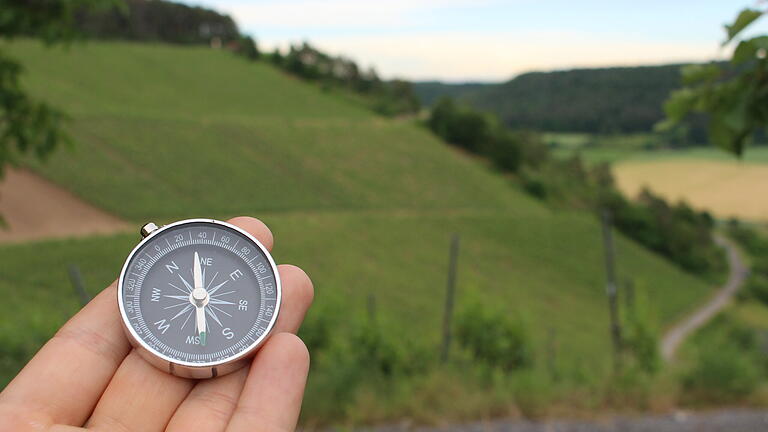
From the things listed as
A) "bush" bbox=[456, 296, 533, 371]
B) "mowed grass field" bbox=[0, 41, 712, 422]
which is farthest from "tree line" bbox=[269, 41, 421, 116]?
"bush" bbox=[456, 296, 533, 371]

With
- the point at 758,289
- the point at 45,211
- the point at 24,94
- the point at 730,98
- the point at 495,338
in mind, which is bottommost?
the point at 758,289

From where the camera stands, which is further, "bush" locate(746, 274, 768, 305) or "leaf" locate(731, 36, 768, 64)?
"bush" locate(746, 274, 768, 305)

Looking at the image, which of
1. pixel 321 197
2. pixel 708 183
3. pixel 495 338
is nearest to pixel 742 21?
pixel 495 338

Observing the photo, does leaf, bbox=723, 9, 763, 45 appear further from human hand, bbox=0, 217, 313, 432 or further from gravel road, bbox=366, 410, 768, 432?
gravel road, bbox=366, 410, 768, 432

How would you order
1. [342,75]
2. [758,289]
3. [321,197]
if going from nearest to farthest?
[321,197]
[758,289]
[342,75]

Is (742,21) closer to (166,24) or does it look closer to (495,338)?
(495,338)

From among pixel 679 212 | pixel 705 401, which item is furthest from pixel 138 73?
pixel 705 401
